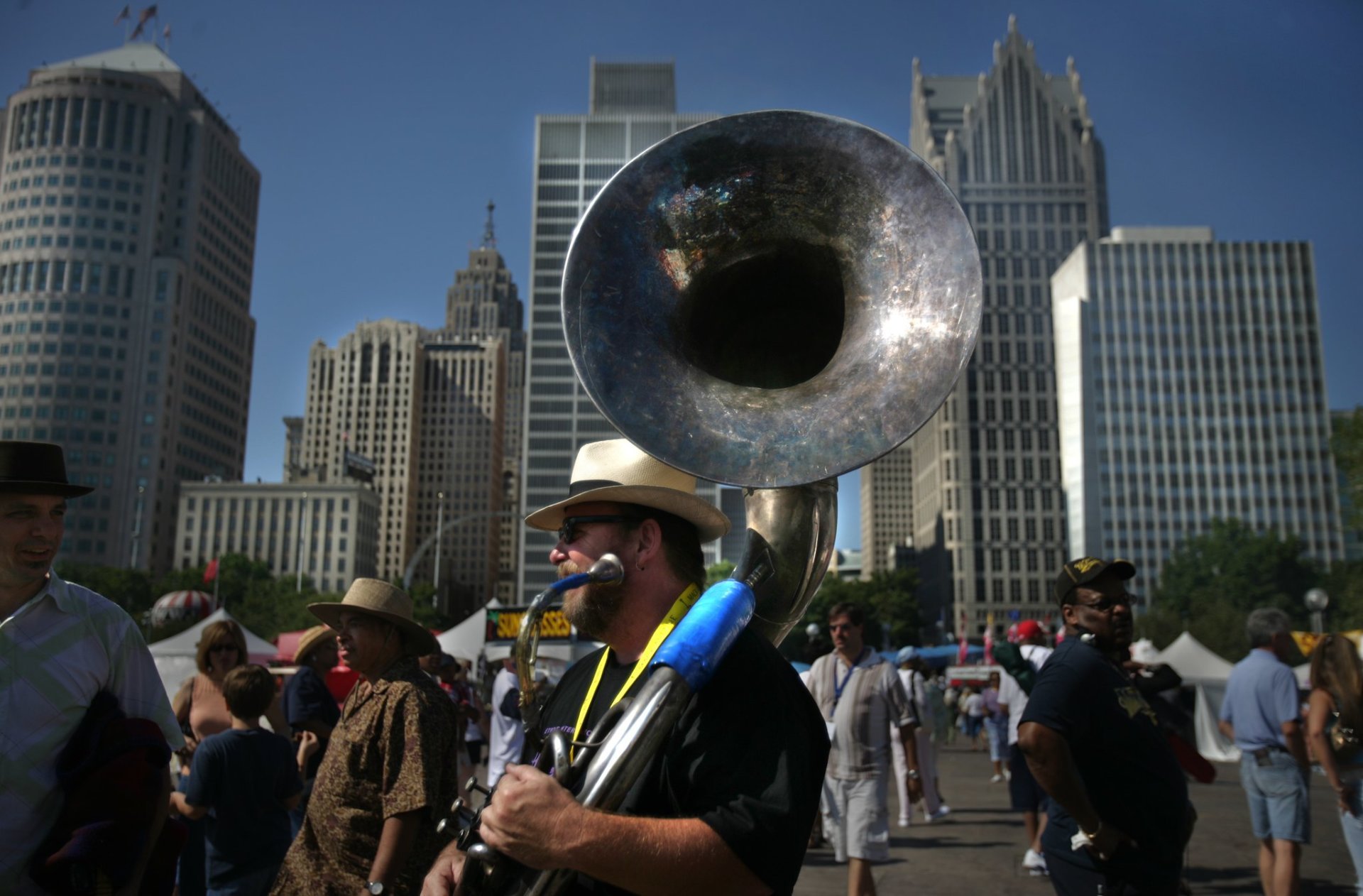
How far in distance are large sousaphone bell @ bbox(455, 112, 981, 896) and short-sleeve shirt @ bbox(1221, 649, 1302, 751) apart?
192 inches

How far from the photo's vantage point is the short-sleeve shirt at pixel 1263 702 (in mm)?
6312

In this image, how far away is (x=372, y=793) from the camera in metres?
3.55

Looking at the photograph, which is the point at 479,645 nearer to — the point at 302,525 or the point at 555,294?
the point at 555,294

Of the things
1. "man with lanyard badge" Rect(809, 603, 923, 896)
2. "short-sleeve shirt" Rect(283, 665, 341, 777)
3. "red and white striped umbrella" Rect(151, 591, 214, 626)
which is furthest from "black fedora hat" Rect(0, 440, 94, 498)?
"red and white striped umbrella" Rect(151, 591, 214, 626)

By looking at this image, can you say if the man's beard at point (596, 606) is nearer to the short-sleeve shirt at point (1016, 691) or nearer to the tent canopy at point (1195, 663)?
the short-sleeve shirt at point (1016, 691)

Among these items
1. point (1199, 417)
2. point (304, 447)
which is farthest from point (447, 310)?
point (1199, 417)

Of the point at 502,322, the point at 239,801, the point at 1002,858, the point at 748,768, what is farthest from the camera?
the point at 502,322

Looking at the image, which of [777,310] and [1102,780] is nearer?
[777,310]

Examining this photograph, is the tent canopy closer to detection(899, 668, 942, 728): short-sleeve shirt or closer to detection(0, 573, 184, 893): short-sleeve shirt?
detection(899, 668, 942, 728): short-sleeve shirt

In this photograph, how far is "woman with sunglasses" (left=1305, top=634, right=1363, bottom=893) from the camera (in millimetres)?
5449

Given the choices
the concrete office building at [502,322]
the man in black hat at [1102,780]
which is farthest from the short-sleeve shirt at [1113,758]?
the concrete office building at [502,322]

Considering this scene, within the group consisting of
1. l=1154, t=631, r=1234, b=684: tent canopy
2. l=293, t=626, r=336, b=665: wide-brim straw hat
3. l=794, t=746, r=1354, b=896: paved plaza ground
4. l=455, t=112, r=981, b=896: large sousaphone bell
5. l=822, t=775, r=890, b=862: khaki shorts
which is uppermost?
l=455, t=112, r=981, b=896: large sousaphone bell

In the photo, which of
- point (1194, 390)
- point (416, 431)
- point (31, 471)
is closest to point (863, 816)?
point (31, 471)

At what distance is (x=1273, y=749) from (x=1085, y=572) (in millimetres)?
3131
